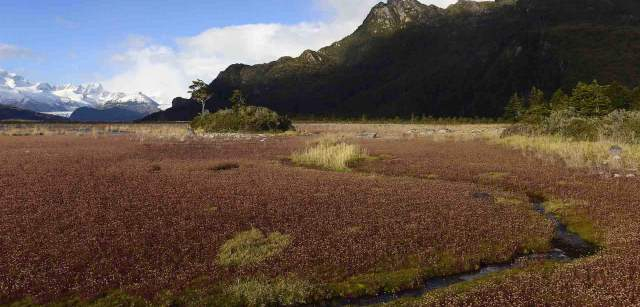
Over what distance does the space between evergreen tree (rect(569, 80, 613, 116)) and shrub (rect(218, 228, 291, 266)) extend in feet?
214

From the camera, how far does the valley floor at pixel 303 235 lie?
34.4ft

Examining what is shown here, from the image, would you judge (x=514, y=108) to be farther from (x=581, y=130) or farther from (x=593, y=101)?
(x=581, y=130)

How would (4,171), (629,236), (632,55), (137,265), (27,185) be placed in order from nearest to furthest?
(137,265), (629,236), (27,185), (4,171), (632,55)

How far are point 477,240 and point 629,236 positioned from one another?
4204 millimetres

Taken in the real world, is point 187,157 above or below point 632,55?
below

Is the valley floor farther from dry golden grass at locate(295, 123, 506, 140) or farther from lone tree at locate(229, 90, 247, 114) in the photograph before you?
lone tree at locate(229, 90, 247, 114)

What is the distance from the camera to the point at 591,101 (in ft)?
225

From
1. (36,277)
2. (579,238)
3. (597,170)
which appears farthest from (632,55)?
(36,277)

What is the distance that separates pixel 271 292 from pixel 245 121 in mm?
65387

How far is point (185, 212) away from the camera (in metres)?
16.9

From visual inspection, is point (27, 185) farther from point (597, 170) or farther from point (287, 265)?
point (597, 170)

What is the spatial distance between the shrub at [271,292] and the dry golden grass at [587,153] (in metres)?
24.0

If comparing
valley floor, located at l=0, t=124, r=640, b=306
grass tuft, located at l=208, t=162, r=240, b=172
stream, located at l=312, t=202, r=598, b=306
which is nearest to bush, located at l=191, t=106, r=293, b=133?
grass tuft, located at l=208, t=162, r=240, b=172

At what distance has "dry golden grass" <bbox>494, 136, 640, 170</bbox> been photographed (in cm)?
2869
